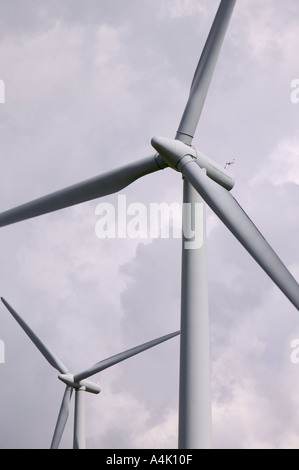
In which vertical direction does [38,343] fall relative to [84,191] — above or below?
above

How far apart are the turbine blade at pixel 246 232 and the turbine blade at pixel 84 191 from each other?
313 centimetres

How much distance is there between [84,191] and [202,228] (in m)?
6.01

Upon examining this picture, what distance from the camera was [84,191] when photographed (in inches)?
880

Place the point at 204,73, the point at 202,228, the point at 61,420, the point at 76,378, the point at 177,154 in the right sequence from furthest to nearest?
the point at 76,378
the point at 61,420
the point at 204,73
the point at 177,154
the point at 202,228

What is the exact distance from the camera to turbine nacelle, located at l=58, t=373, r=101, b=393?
40469mm

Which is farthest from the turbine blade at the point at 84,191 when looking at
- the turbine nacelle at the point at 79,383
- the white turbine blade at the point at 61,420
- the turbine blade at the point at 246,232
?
the turbine nacelle at the point at 79,383

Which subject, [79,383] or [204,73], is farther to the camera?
[79,383]

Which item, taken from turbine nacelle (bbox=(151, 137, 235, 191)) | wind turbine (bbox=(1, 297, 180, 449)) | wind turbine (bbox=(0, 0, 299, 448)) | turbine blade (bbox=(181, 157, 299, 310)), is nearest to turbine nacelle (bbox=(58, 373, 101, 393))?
wind turbine (bbox=(1, 297, 180, 449))

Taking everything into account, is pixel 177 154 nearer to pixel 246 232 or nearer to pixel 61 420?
pixel 246 232

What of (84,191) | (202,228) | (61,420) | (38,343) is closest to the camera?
(202,228)

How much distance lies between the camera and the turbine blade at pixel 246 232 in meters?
15.6

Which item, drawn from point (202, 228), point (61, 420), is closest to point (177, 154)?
point (202, 228)
